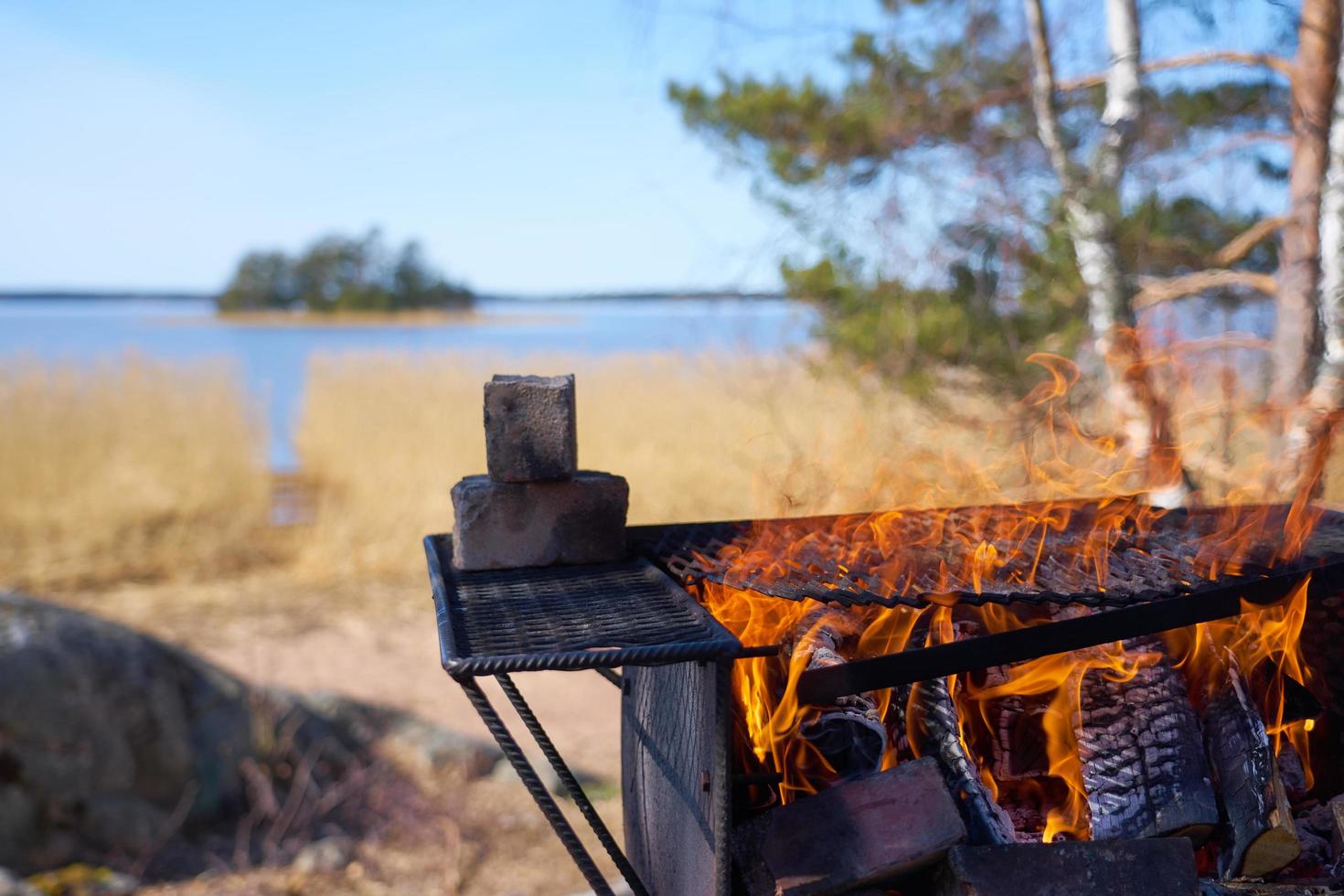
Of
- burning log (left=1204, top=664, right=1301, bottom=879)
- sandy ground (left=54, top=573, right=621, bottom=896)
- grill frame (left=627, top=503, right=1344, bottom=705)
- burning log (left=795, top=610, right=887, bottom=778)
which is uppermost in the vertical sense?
grill frame (left=627, top=503, right=1344, bottom=705)

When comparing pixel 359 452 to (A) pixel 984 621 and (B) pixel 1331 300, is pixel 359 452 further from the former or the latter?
(A) pixel 984 621

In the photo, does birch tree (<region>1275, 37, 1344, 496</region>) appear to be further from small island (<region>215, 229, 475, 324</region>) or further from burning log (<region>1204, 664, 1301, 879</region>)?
small island (<region>215, 229, 475, 324</region>)

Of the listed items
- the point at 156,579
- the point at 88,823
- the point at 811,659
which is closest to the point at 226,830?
the point at 88,823

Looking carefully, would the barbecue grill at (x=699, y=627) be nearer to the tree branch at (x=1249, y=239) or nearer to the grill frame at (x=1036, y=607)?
the grill frame at (x=1036, y=607)

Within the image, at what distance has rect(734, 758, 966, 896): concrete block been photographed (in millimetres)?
1563

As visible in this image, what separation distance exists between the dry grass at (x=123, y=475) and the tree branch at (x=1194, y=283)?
22.3ft

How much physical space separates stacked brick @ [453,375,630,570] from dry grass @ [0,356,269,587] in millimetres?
6746

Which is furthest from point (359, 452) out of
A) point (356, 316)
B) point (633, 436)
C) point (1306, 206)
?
point (356, 316)

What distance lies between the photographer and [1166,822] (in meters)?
1.78

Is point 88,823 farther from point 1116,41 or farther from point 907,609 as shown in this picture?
point 1116,41

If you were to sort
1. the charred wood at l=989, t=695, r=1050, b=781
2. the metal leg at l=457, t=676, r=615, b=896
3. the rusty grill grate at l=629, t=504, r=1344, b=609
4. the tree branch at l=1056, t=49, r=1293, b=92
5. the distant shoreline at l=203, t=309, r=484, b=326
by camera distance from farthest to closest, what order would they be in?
the distant shoreline at l=203, t=309, r=484, b=326
the tree branch at l=1056, t=49, r=1293, b=92
the charred wood at l=989, t=695, r=1050, b=781
the rusty grill grate at l=629, t=504, r=1344, b=609
the metal leg at l=457, t=676, r=615, b=896

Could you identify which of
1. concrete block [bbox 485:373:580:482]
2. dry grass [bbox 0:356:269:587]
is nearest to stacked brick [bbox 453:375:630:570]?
concrete block [bbox 485:373:580:482]

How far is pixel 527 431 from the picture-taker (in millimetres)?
1969

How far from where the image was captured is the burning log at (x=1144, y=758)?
5.86 ft
